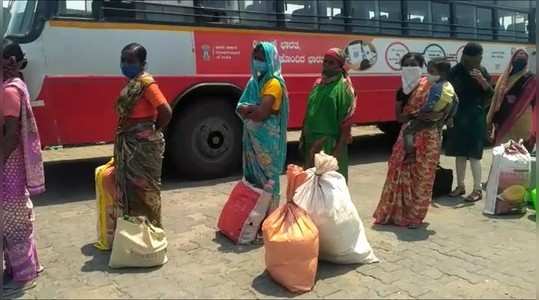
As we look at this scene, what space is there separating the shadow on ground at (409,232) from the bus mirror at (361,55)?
3488 millimetres

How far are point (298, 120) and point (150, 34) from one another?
2267 millimetres

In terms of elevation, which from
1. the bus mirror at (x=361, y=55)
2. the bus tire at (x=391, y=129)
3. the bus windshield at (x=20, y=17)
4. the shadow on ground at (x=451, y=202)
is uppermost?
the bus windshield at (x=20, y=17)

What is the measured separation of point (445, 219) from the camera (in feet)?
15.5

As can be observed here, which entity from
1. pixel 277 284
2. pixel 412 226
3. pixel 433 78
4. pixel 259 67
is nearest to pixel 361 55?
pixel 433 78

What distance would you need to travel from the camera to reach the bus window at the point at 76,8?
5.29 m

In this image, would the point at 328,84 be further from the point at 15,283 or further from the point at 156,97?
the point at 15,283

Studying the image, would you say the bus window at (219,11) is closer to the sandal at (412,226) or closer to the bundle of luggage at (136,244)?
the bundle of luggage at (136,244)

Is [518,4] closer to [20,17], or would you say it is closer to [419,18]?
[419,18]

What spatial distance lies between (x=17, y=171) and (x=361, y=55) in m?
5.42

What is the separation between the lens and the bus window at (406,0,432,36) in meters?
8.00

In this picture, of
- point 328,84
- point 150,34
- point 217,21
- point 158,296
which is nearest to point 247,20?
point 217,21

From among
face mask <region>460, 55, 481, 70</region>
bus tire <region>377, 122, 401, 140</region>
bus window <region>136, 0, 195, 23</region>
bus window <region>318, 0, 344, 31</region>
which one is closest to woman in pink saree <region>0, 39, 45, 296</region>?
bus window <region>136, 0, 195, 23</region>

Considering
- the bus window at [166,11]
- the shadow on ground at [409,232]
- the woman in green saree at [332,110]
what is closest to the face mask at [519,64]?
the shadow on ground at [409,232]

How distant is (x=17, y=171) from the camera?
317 centimetres
